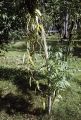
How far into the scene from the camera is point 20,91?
16.9 meters

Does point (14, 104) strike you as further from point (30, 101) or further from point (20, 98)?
point (30, 101)

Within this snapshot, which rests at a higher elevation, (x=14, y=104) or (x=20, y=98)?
(x=20, y=98)

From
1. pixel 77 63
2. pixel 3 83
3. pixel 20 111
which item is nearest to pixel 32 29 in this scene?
pixel 20 111

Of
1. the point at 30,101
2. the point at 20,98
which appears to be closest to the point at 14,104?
the point at 20,98

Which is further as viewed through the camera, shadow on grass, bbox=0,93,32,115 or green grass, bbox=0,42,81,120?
shadow on grass, bbox=0,93,32,115

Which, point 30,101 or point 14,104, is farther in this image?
point 14,104

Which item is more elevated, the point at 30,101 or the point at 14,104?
the point at 30,101

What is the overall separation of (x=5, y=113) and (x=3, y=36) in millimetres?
4108

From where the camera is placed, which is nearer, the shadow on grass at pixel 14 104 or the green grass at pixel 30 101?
the green grass at pixel 30 101

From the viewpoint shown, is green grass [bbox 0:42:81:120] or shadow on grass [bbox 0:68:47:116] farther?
shadow on grass [bbox 0:68:47:116]

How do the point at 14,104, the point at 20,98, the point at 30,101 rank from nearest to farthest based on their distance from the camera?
1. the point at 30,101
2. the point at 14,104
3. the point at 20,98

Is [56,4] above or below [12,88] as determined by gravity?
above

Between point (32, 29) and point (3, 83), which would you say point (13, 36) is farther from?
point (32, 29)

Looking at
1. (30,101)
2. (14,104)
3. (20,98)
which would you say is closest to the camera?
(30,101)
